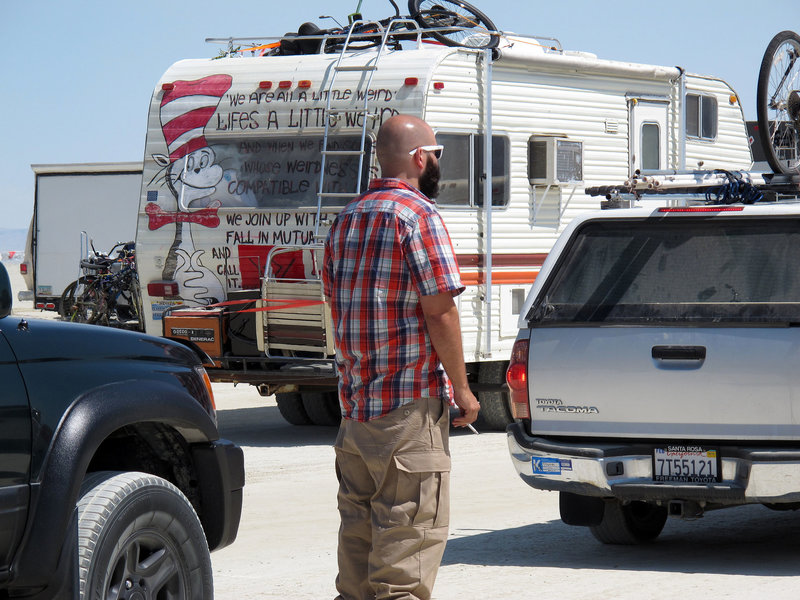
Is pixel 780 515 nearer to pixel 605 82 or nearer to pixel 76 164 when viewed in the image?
pixel 605 82

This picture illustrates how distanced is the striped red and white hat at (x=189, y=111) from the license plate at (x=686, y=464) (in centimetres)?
725

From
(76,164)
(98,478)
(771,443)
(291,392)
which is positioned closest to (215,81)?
(291,392)

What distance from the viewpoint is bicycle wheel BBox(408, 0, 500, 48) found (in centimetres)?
1254

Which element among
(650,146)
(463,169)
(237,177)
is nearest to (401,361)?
(463,169)

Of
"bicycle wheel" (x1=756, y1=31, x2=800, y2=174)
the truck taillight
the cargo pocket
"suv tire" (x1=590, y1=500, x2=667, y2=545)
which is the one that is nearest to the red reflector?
the truck taillight

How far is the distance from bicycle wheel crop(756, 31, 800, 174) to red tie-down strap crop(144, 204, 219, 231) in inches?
196

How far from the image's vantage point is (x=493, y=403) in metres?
12.7

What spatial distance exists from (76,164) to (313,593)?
60.2 ft

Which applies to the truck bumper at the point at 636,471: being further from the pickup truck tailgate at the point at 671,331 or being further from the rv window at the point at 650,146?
the rv window at the point at 650,146

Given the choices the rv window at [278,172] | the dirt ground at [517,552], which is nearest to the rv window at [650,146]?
the rv window at [278,172]

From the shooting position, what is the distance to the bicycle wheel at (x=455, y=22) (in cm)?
1254

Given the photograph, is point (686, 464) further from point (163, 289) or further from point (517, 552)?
point (163, 289)

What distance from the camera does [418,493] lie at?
4688mm

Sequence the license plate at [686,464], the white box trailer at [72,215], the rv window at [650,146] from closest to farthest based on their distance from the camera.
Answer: the license plate at [686,464]
the rv window at [650,146]
the white box trailer at [72,215]
